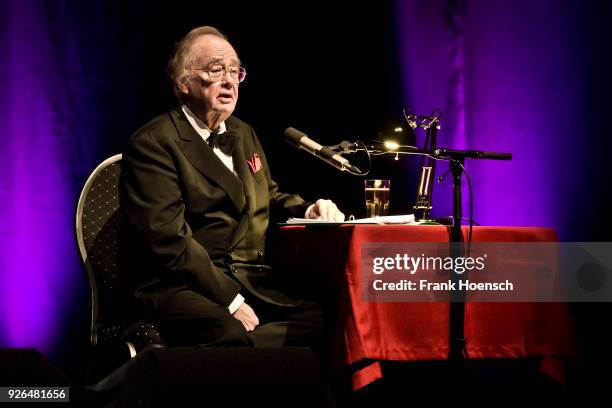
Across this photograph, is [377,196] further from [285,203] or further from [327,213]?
→ [285,203]

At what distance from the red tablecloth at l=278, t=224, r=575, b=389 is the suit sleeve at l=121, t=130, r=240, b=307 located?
0.39m

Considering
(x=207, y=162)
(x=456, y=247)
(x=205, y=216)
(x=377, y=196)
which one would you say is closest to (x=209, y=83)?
(x=207, y=162)

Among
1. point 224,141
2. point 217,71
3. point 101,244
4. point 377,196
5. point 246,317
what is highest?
point 217,71

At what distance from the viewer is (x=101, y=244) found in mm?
2629

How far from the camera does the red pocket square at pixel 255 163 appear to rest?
2.84 meters

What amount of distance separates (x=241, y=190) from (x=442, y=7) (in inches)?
76.2

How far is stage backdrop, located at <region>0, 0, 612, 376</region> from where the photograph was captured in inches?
142

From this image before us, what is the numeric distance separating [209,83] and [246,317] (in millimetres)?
933

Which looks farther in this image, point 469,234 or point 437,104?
point 437,104

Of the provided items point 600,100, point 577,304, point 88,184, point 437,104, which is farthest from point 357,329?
point 437,104

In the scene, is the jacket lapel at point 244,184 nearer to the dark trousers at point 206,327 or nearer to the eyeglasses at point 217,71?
the eyeglasses at point 217,71

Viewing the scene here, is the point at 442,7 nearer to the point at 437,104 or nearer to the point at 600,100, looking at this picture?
the point at 437,104

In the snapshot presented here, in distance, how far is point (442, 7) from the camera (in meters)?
3.90

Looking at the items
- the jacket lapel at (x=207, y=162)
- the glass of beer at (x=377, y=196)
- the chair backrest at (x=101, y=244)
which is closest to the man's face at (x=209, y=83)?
the jacket lapel at (x=207, y=162)
